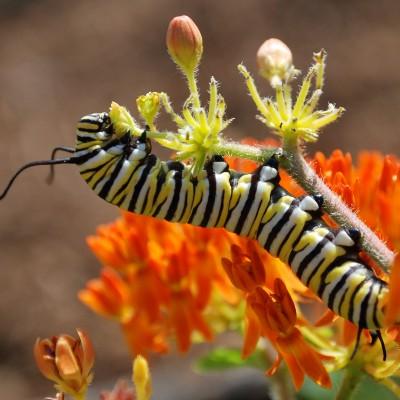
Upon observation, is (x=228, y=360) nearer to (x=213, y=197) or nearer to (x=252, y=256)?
(x=252, y=256)

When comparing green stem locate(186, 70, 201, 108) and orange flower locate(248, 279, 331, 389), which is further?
orange flower locate(248, 279, 331, 389)

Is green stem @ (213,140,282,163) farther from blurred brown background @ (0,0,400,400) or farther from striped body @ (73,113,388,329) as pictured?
blurred brown background @ (0,0,400,400)

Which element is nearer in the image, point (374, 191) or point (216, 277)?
point (374, 191)

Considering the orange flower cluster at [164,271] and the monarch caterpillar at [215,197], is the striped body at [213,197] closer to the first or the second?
the monarch caterpillar at [215,197]

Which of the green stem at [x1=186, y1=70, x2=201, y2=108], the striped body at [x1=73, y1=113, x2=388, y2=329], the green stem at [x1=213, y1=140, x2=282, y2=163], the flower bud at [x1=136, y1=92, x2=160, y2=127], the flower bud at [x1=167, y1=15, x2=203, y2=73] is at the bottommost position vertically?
the striped body at [x1=73, y1=113, x2=388, y2=329]

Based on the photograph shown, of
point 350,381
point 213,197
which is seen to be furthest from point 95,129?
point 350,381

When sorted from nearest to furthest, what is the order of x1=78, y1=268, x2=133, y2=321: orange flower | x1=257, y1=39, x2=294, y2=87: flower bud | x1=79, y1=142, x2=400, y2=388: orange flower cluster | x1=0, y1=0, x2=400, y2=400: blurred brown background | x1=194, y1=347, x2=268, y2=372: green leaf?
x1=257, y1=39, x2=294, y2=87: flower bud < x1=79, y1=142, x2=400, y2=388: orange flower cluster < x1=194, y1=347, x2=268, y2=372: green leaf < x1=78, y1=268, x2=133, y2=321: orange flower < x1=0, y1=0, x2=400, y2=400: blurred brown background

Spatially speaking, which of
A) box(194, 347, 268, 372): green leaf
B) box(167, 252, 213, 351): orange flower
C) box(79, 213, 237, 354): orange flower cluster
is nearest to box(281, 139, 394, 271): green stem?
box(79, 213, 237, 354): orange flower cluster
